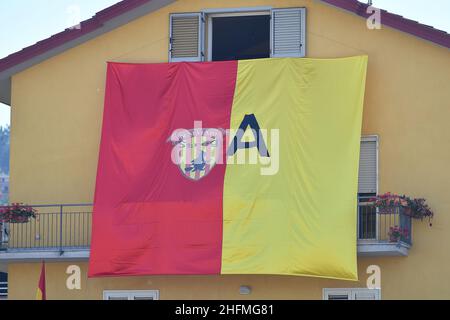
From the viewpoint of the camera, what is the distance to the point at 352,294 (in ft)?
82.9

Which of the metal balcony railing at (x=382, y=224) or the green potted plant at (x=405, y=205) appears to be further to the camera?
the green potted plant at (x=405, y=205)

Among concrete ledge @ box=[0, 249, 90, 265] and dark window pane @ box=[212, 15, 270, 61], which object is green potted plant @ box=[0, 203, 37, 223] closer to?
concrete ledge @ box=[0, 249, 90, 265]

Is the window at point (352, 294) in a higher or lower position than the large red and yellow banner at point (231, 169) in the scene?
lower

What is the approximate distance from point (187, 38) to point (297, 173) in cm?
502

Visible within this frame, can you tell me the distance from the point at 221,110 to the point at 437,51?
547 centimetres

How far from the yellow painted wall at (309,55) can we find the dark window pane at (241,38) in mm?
519

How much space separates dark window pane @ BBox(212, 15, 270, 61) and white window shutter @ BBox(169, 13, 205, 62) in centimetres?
49

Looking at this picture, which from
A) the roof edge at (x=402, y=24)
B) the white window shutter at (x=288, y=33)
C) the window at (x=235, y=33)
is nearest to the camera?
the roof edge at (x=402, y=24)

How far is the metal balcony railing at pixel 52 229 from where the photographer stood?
27.3 meters

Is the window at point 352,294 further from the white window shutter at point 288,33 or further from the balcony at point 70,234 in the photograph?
the white window shutter at point 288,33

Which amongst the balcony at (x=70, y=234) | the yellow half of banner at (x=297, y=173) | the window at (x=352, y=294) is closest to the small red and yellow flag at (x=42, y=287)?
the balcony at (x=70, y=234)

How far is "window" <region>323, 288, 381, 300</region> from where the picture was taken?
Answer: 82.5 ft

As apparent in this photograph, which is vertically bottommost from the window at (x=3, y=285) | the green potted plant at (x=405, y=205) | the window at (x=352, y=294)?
the window at (x=3, y=285)

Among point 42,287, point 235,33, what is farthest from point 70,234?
point 235,33
